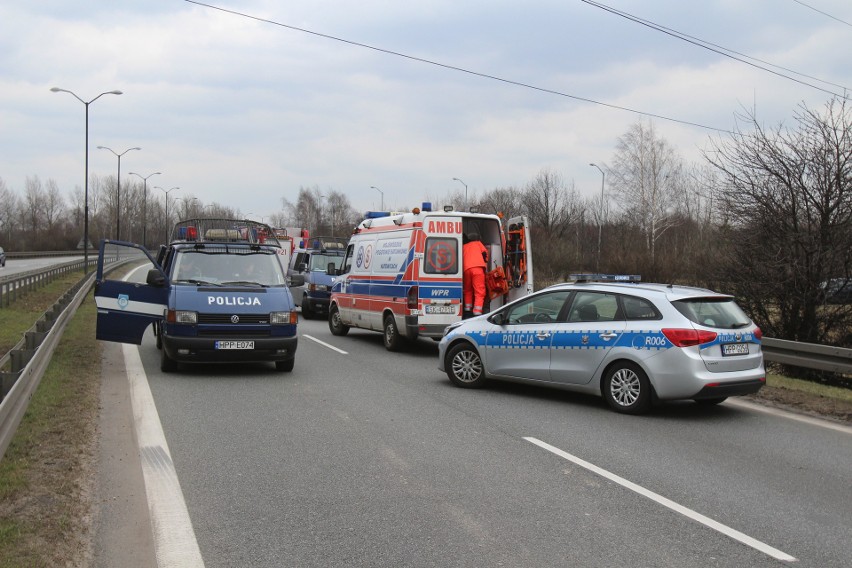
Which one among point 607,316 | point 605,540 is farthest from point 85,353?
point 605,540

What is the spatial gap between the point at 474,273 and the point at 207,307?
4915 mm

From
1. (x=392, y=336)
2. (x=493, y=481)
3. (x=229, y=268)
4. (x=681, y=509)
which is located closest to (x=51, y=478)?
(x=493, y=481)

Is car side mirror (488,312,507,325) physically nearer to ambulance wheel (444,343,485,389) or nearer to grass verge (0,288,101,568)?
ambulance wheel (444,343,485,389)

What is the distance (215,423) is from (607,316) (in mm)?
4578

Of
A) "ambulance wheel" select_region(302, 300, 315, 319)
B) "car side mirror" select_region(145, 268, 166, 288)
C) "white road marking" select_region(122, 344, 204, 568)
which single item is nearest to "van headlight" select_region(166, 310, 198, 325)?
"car side mirror" select_region(145, 268, 166, 288)

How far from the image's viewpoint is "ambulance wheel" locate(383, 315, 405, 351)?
14078 mm

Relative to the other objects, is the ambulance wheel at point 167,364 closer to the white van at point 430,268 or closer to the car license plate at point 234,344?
the car license plate at point 234,344

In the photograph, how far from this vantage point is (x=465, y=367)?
33.1ft

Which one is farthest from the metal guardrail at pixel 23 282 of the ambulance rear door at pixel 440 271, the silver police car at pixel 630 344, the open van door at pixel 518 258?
the silver police car at pixel 630 344

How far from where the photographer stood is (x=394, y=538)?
14.6 feet

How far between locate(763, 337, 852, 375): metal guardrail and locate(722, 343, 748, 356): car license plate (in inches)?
115

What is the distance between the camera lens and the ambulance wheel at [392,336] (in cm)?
1408

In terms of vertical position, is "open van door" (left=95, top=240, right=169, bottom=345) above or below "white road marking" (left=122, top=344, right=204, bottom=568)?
above

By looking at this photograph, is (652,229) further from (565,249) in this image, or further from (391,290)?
(391,290)
